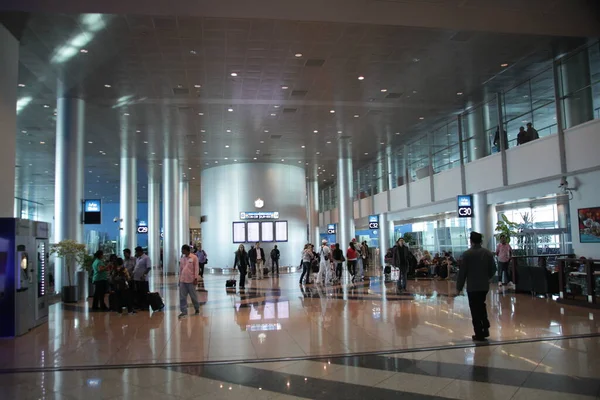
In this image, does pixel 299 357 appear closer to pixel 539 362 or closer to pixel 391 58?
pixel 539 362

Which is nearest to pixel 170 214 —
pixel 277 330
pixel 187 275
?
pixel 187 275

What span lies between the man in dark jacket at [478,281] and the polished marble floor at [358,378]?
617 mm

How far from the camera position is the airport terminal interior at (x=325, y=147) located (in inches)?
233

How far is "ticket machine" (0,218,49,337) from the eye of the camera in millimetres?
8492

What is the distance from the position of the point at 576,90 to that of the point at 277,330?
35.2 feet

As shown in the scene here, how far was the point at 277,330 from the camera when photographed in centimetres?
838

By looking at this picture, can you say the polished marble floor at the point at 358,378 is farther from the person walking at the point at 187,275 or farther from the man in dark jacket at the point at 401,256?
the man in dark jacket at the point at 401,256

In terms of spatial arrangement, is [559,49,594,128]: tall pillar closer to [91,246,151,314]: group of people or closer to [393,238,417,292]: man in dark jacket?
[393,238,417,292]: man in dark jacket

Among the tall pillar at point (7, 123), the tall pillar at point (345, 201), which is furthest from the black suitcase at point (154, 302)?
the tall pillar at point (345, 201)

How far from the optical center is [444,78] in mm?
14375

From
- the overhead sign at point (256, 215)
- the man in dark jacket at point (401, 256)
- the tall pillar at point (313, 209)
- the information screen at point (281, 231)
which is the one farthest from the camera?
the tall pillar at point (313, 209)

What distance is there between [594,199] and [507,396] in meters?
10.4

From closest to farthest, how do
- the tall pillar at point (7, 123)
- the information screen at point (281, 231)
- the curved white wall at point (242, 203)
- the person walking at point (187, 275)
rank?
1. the tall pillar at point (7, 123)
2. the person walking at point (187, 275)
3. the information screen at point (281, 231)
4. the curved white wall at point (242, 203)

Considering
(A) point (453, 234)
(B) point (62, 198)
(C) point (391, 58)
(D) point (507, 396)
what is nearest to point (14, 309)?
(B) point (62, 198)
